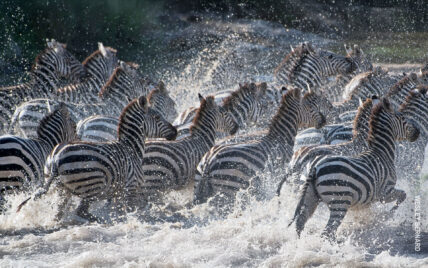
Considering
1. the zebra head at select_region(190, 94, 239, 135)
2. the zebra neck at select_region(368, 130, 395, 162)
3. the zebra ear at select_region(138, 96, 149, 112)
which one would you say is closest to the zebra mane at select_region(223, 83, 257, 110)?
the zebra head at select_region(190, 94, 239, 135)

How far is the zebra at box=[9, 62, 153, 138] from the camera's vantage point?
10852 millimetres

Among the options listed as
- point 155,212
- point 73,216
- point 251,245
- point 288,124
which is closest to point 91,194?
point 73,216

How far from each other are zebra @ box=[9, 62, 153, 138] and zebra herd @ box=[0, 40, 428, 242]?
0.9 inches

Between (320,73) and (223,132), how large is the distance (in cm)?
520

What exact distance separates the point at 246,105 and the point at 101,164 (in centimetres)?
412

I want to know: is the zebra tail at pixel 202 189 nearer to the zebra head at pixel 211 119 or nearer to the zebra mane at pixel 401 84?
the zebra head at pixel 211 119

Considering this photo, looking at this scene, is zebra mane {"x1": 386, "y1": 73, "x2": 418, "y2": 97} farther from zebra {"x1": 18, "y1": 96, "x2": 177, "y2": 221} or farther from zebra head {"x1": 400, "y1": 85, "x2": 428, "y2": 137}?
zebra {"x1": 18, "y1": 96, "x2": 177, "y2": 221}

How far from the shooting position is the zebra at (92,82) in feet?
43.2

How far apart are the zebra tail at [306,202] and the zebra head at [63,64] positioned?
26.8ft

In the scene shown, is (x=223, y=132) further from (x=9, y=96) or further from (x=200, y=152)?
(x=9, y=96)

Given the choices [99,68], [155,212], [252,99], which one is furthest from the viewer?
[99,68]

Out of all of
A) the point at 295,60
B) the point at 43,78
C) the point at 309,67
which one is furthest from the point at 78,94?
the point at 309,67

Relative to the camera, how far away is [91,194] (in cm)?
809

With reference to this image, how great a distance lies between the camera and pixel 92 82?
46.9ft
